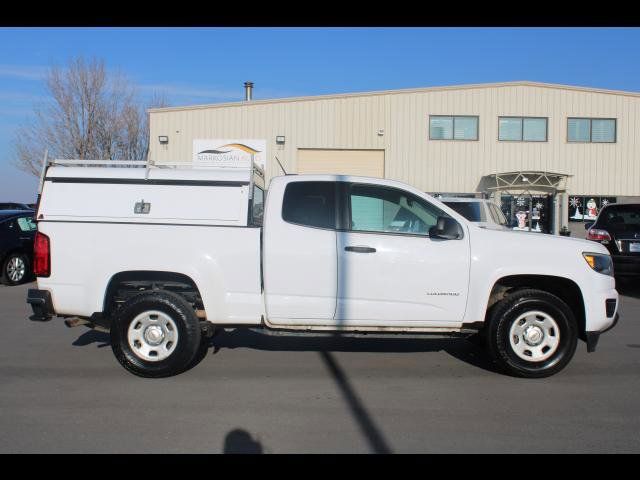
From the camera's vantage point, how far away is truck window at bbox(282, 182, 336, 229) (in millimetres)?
5832

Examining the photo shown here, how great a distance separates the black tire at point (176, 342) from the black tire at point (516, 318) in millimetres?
2911

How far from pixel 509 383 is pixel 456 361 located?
35.0 inches

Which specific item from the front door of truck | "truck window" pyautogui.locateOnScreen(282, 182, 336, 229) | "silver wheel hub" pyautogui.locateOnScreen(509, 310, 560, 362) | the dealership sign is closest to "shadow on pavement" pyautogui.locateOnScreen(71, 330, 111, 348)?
"truck window" pyautogui.locateOnScreen(282, 182, 336, 229)

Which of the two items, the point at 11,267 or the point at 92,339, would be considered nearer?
the point at 92,339

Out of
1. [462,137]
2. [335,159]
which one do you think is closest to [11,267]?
[335,159]

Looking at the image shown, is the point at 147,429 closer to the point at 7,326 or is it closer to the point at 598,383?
the point at 598,383

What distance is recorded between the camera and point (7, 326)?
8.38 meters

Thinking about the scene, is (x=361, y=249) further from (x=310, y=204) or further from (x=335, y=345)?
(x=335, y=345)

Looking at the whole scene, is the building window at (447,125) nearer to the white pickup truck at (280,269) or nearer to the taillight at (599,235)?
the taillight at (599,235)

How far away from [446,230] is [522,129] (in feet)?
66.4

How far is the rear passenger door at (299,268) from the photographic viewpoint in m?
5.68

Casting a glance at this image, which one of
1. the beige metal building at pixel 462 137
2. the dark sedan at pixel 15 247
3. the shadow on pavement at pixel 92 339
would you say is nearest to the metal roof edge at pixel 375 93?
the beige metal building at pixel 462 137

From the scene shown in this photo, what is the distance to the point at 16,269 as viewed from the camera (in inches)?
514
